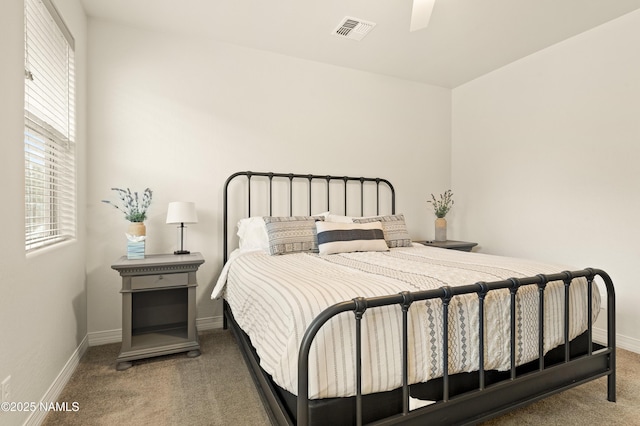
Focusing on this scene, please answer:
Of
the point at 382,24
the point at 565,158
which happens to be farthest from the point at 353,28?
the point at 565,158

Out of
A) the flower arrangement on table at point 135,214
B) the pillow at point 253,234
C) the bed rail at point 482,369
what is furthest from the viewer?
the pillow at point 253,234

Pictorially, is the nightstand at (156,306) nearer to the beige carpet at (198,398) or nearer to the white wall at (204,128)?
the beige carpet at (198,398)

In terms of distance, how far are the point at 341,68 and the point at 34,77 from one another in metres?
2.67

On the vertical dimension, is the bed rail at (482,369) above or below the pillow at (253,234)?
below

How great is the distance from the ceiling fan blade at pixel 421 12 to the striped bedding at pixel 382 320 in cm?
147

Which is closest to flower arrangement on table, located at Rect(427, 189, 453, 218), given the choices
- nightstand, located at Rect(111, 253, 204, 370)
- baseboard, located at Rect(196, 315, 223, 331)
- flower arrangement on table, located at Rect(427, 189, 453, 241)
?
flower arrangement on table, located at Rect(427, 189, 453, 241)

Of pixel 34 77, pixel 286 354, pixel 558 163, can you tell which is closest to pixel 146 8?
pixel 34 77

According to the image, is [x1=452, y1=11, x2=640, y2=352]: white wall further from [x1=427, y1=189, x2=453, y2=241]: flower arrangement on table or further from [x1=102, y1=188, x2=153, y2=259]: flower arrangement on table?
[x1=102, y1=188, x2=153, y2=259]: flower arrangement on table

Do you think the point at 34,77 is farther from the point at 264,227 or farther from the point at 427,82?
the point at 427,82

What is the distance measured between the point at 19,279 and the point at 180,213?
124cm

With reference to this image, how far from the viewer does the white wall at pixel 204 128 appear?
2.76m

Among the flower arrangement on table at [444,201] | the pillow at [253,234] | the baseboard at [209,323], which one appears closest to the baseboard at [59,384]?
the baseboard at [209,323]

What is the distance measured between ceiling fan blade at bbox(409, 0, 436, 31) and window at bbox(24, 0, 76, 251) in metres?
2.00

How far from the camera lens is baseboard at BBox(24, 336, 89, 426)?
1.63 metres
